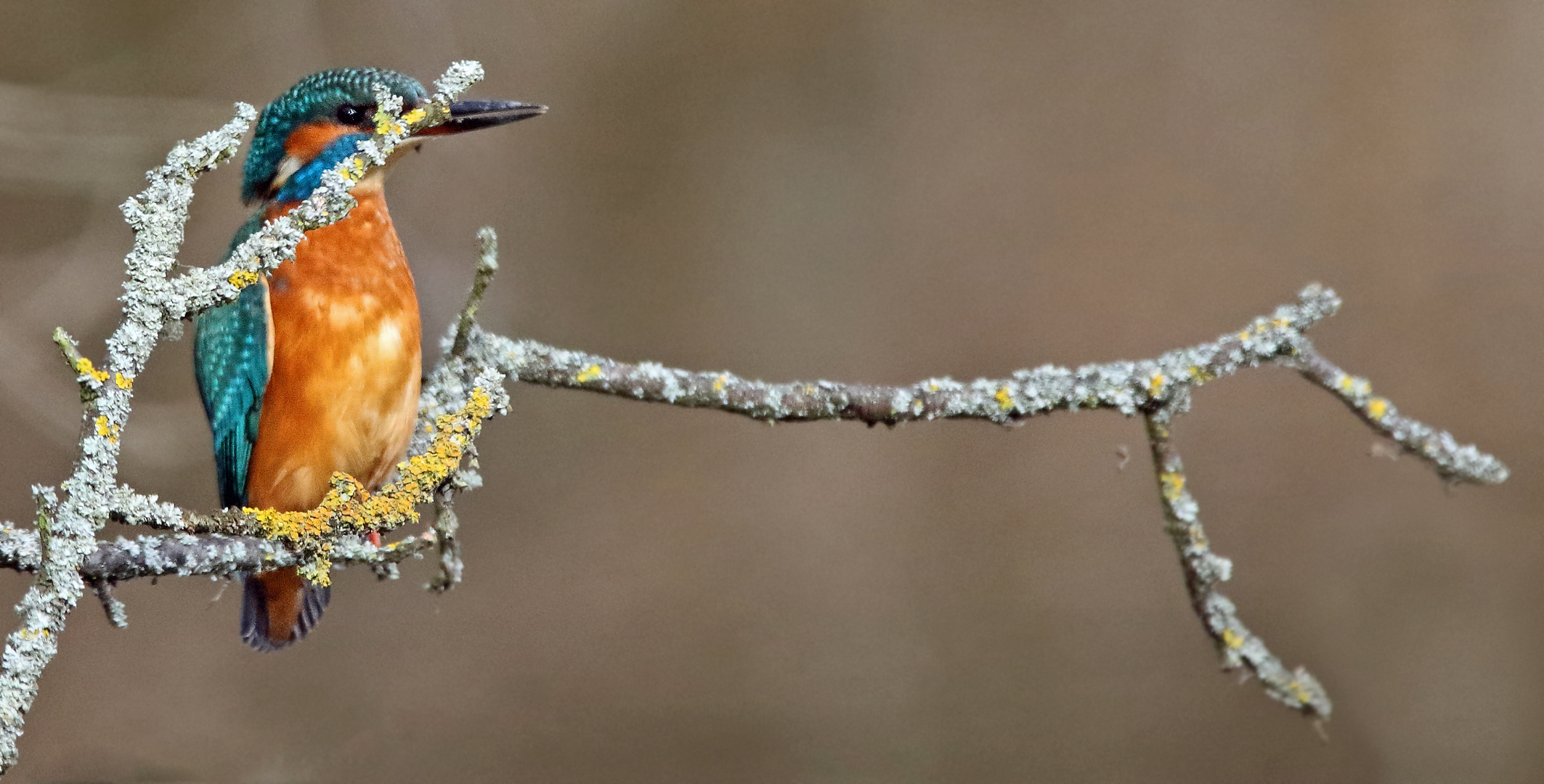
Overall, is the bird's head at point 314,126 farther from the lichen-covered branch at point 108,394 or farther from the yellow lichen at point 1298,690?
the yellow lichen at point 1298,690

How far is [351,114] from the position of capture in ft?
4.37

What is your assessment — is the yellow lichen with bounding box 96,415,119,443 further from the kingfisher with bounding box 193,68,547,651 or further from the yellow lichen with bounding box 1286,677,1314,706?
the yellow lichen with bounding box 1286,677,1314,706

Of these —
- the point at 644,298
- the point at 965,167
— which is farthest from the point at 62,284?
the point at 965,167

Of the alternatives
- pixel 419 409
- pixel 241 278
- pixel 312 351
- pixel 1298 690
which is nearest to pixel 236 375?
pixel 312 351

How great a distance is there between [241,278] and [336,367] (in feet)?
1.38

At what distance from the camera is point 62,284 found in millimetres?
2148

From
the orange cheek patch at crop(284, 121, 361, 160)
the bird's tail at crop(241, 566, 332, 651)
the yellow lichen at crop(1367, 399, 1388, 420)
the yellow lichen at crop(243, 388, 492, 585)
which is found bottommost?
the yellow lichen at crop(243, 388, 492, 585)

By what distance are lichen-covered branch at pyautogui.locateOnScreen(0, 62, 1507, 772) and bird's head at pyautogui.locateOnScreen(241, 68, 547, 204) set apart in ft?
0.69

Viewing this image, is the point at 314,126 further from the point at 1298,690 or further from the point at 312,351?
the point at 1298,690

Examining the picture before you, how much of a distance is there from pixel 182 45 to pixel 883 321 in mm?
1467

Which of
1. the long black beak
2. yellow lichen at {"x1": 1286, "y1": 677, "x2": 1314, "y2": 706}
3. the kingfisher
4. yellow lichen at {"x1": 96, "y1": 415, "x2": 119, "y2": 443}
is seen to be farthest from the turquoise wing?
yellow lichen at {"x1": 1286, "y1": 677, "x2": 1314, "y2": 706}

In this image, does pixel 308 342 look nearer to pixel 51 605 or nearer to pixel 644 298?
pixel 51 605

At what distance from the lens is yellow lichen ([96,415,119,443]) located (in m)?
0.81

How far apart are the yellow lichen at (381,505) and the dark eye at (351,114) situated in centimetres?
45
